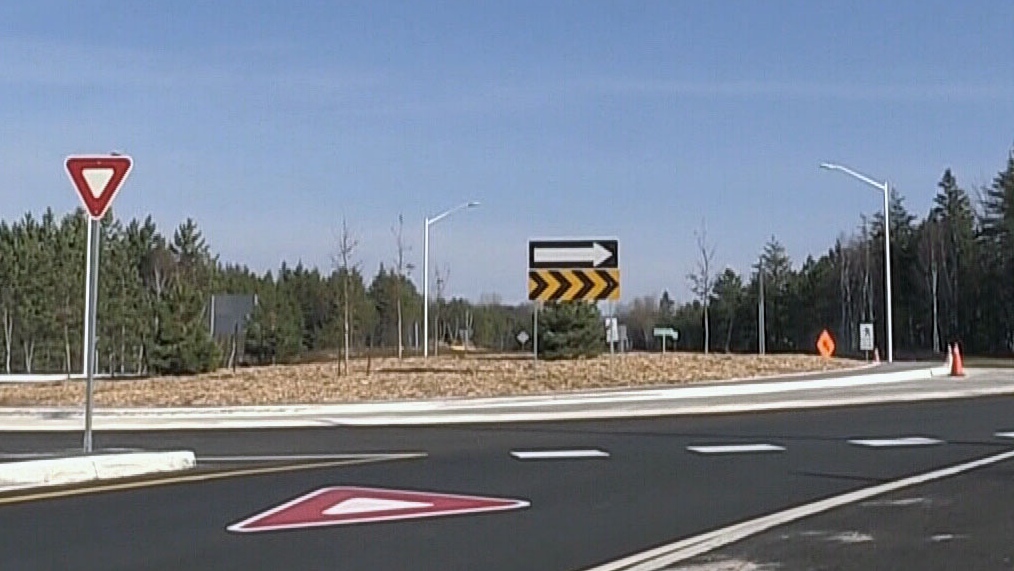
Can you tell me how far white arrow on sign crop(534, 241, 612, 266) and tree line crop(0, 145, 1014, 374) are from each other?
2104 cm

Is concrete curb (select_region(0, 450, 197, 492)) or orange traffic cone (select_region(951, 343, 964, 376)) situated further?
orange traffic cone (select_region(951, 343, 964, 376))

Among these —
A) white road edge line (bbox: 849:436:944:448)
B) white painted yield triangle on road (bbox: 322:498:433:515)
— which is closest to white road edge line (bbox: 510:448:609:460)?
white road edge line (bbox: 849:436:944:448)

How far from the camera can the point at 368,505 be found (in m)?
12.8

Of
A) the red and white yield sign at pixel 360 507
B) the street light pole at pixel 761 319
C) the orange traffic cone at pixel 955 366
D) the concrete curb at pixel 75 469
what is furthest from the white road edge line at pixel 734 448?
the street light pole at pixel 761 319

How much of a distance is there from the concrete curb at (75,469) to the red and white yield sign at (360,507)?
2433 mm

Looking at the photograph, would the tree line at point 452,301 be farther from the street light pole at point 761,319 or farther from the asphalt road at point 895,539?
the asphalt road at point 895,539

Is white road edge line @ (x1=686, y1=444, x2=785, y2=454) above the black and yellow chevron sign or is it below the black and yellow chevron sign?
below

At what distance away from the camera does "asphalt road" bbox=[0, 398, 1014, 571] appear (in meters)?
10.2

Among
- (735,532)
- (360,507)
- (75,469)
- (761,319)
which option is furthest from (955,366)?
(761,319)

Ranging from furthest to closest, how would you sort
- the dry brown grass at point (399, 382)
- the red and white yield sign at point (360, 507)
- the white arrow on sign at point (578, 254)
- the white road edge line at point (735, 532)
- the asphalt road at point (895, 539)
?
the dry brown grass at point (399, 382), the white arrow on sign at point (578, 254), the red and white yield sign at point (360, 507), the white road edge line at point (735, 532), the asphalt road at point (895, 539)

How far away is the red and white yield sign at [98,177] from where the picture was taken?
1492 cm

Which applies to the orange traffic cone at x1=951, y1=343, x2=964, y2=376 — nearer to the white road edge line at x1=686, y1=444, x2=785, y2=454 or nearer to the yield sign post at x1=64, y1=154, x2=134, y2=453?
the white road edge line at x1=686, y1=444, x2=785, y2=454

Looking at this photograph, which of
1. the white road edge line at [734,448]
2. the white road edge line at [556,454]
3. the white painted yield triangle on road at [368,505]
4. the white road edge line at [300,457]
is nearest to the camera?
the white painted yield triangle on road at [368,505]

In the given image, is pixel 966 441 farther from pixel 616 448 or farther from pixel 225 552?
pixel 225 552
